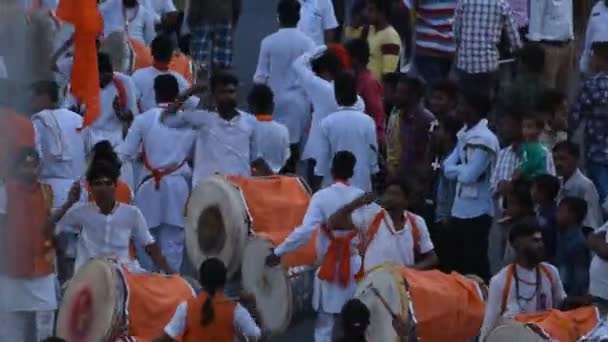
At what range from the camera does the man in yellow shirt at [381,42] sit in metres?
17.9

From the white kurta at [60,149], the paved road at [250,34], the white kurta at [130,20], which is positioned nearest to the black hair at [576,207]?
the white kurta at [60,149]

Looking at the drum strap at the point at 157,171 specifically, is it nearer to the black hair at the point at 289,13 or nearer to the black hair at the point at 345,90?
the black hair at the point at 345,90

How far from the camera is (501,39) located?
719 inches

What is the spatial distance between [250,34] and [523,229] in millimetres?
10816

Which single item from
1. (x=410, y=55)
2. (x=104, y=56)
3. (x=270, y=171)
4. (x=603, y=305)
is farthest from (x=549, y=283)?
(x=410, y=55)

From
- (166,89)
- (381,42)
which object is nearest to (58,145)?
(166,89)

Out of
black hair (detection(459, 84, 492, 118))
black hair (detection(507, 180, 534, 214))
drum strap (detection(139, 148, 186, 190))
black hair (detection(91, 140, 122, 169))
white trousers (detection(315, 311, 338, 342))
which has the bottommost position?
white trousers (detection(315, 311, 338, 342))

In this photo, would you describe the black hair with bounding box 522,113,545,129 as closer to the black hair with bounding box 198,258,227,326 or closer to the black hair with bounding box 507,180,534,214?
the black hair with bounding box 507,180,534,214

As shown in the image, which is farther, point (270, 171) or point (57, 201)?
point (270, 171)

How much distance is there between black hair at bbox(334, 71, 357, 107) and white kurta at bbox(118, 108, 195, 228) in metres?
1.12

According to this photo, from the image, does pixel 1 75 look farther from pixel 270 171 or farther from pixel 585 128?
pixel 585 128

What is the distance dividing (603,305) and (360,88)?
4.22 m

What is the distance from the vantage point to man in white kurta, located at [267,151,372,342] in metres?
13.3

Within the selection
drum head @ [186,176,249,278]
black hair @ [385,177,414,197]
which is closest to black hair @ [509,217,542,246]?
black hair @ [385,177,414,197]
